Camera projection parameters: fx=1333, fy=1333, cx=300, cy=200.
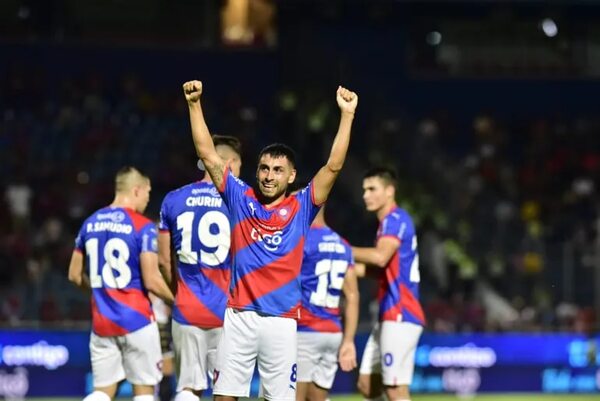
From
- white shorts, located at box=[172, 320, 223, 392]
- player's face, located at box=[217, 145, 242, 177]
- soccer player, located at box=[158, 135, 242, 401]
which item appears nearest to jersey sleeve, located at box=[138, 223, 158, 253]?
soccer player, located at box=[158, 135, 242, 401]

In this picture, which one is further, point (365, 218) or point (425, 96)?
point (425, 96)

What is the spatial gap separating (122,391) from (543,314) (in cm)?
616

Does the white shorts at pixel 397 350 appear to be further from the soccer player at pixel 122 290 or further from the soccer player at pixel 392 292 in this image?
the soccer player at pixel 122 290


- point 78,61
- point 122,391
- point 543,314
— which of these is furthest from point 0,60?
point 543,314

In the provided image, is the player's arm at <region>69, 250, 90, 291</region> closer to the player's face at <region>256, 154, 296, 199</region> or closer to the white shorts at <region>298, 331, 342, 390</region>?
the white shorts at <region>298, 331, 342, 390</region>

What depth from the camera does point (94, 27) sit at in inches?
989

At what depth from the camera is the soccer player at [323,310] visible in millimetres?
10383

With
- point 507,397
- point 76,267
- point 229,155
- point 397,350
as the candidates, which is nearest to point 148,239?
point 76,267

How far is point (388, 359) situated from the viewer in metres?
10.6

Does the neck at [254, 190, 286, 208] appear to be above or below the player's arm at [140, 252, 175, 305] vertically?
above

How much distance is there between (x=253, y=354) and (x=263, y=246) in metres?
0.67

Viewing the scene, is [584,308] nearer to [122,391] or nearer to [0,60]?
[122,391]

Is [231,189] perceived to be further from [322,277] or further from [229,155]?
[322,277]

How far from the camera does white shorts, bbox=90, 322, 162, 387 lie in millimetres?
10250
